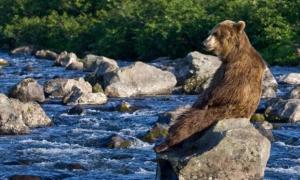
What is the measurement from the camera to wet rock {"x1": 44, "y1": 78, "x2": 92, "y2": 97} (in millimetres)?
31609

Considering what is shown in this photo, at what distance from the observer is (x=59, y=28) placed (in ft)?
217

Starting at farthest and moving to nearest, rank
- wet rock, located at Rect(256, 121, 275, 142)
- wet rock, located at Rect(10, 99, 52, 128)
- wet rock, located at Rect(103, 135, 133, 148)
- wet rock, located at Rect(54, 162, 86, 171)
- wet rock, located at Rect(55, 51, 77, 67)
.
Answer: wet rock, located at Rect(55, 51, 77, 67), wet rock, located at Rect(10, 99, 52, 128), wet rock, located at Rect(256, 121, 275, 142), wet rock, located at Rect(103, 135, 133, 148), wet rock, located at Rect(54, 162, 86, 171)

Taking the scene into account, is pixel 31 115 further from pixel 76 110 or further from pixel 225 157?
pixel 225 157

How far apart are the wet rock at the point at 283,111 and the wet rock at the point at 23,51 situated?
38965 millimetres

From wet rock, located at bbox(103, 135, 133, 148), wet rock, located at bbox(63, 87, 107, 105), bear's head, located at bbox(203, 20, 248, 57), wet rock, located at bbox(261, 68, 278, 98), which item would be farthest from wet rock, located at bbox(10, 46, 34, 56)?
bear's head, located at bbox(203, 20, 248, 57)

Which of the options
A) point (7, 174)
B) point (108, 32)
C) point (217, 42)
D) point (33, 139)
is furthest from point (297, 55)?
point (217, 42)

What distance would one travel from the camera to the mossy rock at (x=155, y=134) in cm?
2134

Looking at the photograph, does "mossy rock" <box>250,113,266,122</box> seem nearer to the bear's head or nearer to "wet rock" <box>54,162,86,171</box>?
"wet rock" <box>54,162,86,171</box>

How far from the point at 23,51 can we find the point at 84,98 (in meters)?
34.6

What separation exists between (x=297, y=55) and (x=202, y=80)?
1070 centimetres

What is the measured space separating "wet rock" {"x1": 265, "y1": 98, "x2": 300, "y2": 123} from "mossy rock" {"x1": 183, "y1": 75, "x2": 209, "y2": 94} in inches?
279

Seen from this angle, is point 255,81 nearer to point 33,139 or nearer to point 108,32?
point 33,139

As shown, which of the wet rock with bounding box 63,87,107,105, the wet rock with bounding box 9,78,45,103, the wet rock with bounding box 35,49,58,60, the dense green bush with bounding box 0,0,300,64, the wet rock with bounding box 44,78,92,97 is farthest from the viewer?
the wet rock with bounding box 35,49,58,60

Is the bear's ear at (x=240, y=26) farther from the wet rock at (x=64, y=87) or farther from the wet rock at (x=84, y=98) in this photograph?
the wet rock at (x=64, y=87)
